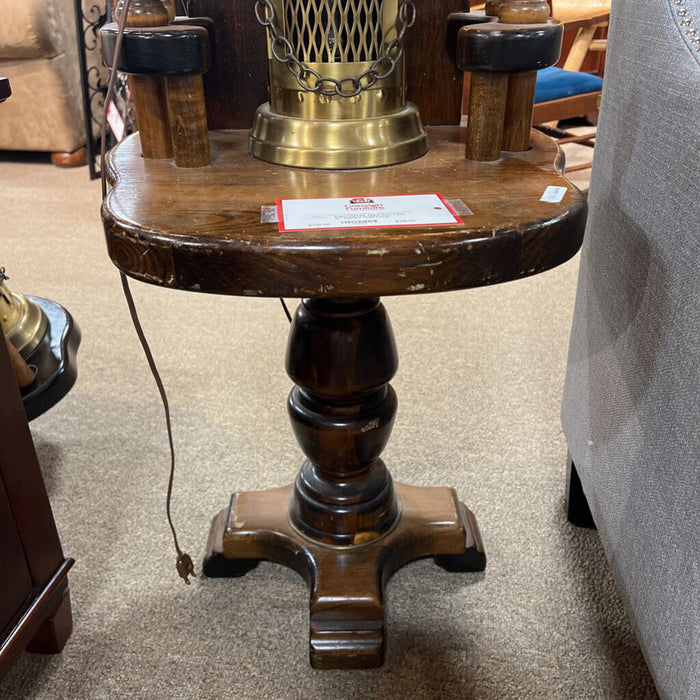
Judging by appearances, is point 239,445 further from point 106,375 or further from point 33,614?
point 33,614

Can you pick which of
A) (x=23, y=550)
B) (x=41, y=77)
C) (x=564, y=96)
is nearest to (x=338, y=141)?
(x=23, y=550)

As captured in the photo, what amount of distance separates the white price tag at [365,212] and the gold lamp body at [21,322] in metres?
0.67

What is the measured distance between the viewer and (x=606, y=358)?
784 mm

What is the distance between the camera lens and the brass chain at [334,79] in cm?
66

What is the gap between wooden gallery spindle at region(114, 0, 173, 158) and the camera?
667 mm

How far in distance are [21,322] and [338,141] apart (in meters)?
0.68

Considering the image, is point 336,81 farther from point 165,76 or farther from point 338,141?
point 165,76

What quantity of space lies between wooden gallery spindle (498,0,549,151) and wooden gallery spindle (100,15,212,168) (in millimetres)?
286

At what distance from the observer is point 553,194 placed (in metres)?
0.60

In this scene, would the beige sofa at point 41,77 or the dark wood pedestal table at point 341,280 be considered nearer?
the dark wood pedestal table at point 341,280

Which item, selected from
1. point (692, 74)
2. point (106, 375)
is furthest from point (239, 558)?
point (692, 74)

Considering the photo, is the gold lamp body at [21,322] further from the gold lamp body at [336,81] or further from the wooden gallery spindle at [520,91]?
the wooden gallery spindle at [520,91]

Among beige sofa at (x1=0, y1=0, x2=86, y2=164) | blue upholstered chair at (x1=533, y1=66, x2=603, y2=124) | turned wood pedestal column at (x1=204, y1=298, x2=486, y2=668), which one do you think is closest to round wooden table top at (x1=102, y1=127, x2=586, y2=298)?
turned wood pedestal column at (x1=204, y1=298, x2=486, y2=668)

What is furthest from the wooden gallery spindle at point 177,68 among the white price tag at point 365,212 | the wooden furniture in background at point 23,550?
the wooden furniture in background at point 23,550
